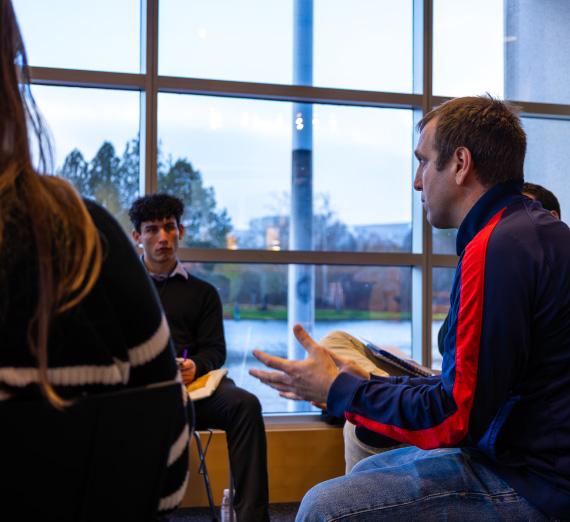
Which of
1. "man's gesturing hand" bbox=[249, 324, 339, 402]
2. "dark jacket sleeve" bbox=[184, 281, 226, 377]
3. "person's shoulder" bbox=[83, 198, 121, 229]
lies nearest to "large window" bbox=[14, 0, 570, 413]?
"dark jacket sleeve" bbox=[184, 281, 226, 377]

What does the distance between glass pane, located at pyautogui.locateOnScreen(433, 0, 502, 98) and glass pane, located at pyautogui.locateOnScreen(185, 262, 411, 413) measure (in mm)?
1260

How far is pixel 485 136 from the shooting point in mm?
1478

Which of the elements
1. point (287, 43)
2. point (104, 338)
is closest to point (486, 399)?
point (104, 338)

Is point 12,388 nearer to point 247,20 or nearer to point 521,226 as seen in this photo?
point 521,226

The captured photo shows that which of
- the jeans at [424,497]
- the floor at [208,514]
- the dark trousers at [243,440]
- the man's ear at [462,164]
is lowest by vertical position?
the floor at [208,514]

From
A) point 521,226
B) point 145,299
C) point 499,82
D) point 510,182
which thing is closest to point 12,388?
point 145,299

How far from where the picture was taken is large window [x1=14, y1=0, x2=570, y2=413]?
3445 mm

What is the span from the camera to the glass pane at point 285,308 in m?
3.62

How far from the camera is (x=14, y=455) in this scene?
0.67 m

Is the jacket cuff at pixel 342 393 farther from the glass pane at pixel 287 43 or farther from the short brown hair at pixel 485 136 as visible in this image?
the glass pane at pixel 287 43

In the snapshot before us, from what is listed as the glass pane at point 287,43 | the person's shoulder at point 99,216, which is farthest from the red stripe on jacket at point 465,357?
the glass pane at point 287,43

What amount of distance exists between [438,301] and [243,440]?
1732mm

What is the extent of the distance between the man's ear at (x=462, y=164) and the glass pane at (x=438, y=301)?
238 centimetres

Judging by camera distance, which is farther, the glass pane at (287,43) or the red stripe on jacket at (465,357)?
the glass pane at (287,43)
